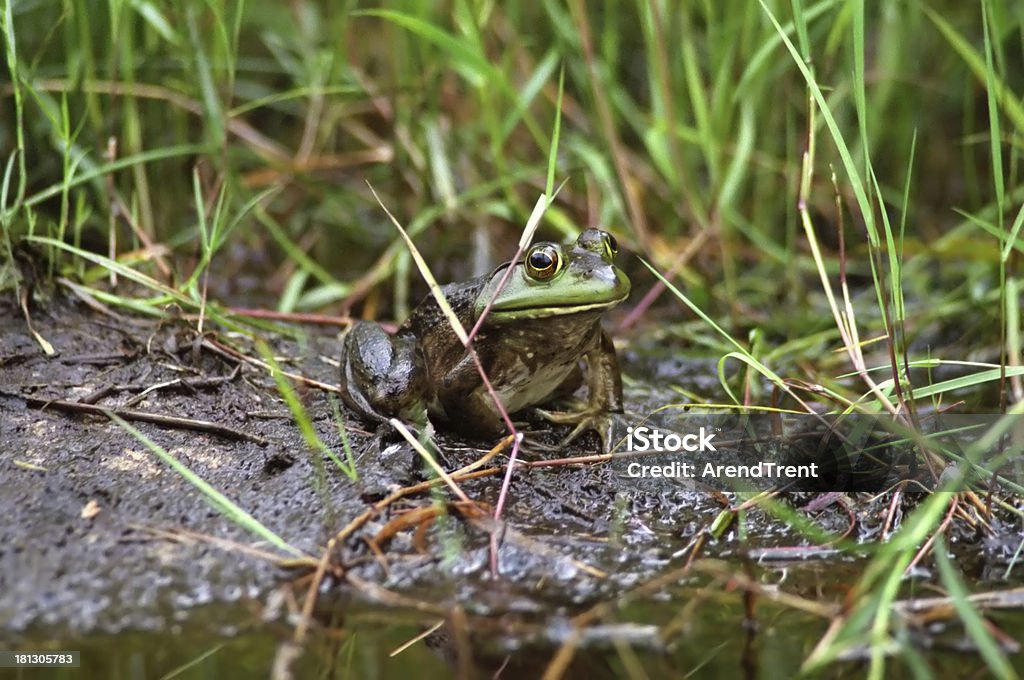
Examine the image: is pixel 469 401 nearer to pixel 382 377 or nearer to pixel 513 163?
pixel 382 377

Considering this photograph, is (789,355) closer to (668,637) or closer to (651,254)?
(651,254)

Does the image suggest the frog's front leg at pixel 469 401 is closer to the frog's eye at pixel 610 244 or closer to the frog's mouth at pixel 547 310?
the frog's mouth at pixel 547 310

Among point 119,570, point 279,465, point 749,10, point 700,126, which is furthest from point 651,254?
point 119,570

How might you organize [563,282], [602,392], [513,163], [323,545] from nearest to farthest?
[323,545]
[563,282]
[602,392]
[513,163]

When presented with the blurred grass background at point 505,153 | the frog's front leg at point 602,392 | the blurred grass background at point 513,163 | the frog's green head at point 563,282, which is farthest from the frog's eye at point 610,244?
the blurred grass background at point 505,153

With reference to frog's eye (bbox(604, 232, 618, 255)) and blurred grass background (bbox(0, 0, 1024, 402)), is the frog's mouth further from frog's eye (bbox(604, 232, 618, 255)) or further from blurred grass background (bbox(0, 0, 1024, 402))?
blurred grass background (bbox(0, 0, 1024, 402))

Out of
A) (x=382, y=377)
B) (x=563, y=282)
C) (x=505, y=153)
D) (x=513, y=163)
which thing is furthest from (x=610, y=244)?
(x=505, y=153)
